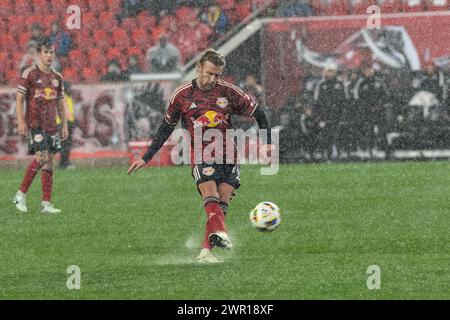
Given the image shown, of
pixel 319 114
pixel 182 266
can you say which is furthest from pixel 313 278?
pixel 319 114

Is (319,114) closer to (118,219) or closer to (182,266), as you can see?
(118,219)

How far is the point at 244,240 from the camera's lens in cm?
1189

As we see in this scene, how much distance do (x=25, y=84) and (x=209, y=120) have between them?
5.44m

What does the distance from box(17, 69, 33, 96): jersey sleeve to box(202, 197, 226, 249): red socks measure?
18.4 feet

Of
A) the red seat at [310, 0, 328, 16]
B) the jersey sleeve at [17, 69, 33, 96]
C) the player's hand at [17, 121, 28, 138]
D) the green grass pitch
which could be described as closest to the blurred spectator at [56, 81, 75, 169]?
the green grass pitch

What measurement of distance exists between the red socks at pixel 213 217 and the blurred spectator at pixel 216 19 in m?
15.8

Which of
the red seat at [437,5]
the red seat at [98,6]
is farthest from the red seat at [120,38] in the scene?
the red seat at [437,5]

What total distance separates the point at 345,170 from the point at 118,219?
729 cm

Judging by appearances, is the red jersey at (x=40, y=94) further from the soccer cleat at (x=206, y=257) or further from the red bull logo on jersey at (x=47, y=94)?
the soccer cleat at (x=206, y=257)

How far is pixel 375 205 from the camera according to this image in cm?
1482

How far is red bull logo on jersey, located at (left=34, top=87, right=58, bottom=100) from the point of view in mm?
15195

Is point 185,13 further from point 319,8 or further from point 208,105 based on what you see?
point 208,105

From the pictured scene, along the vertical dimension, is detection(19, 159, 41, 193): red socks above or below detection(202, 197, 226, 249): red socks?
above

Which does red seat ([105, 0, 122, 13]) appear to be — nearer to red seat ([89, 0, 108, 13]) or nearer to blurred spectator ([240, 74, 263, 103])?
red seat ([89, 0, 108, 13])
